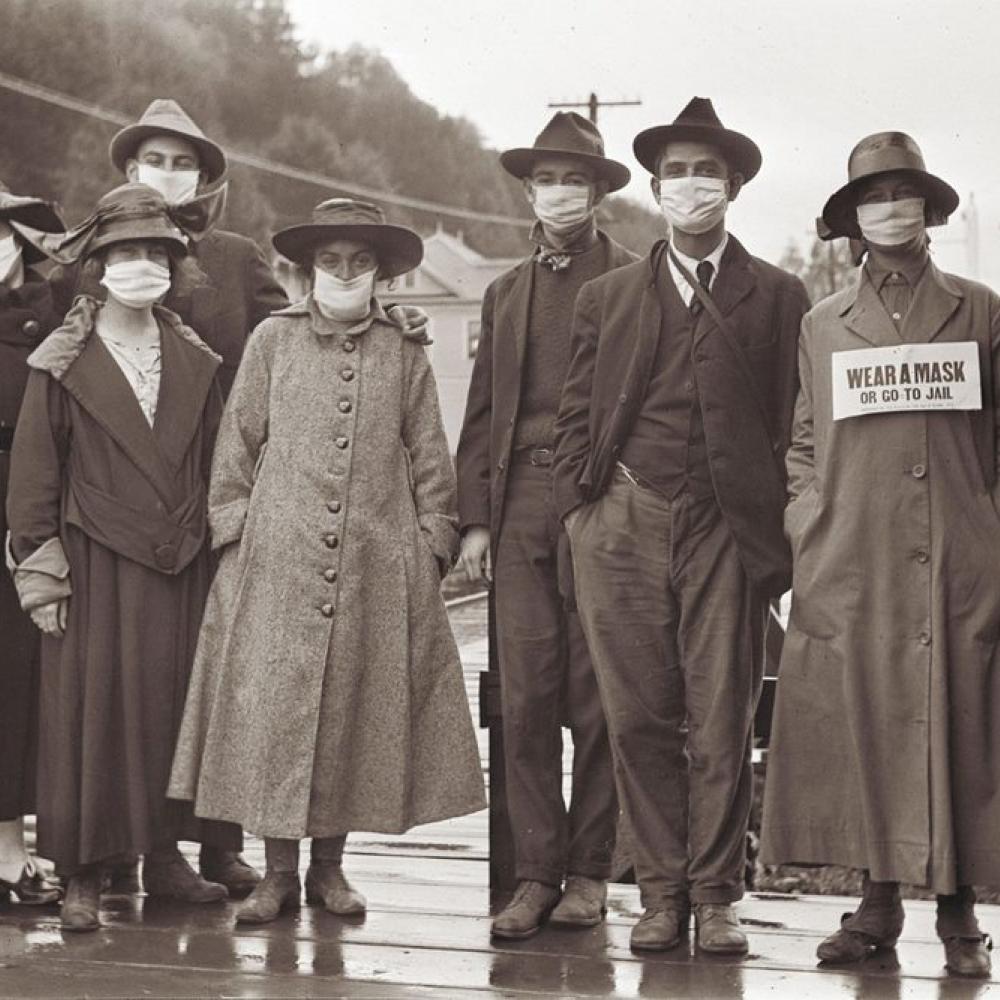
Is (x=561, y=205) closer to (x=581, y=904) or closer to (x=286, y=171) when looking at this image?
(x=581, y=904)

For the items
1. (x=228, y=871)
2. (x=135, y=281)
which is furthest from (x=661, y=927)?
(x=135, y=281)

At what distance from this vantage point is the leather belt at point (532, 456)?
507cm

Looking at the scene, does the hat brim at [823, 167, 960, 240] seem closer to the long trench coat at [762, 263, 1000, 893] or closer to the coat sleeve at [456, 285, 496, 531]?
the long trench coat at [762, 263, 1000, 893]

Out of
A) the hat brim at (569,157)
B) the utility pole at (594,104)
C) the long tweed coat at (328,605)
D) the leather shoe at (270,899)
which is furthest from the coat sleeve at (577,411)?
the utility pole at (594,104)

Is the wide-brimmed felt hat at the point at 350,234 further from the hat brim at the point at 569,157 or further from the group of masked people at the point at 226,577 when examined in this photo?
the hat brim at the point at 569,157

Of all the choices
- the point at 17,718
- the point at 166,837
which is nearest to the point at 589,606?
the point at 166,837

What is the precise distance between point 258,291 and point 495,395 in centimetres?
110

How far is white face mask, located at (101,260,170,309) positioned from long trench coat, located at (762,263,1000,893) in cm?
183

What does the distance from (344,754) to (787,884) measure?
4.72 meters

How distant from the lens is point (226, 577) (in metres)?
5.18

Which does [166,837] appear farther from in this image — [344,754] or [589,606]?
[589,606]

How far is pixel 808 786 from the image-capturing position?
4.60 meters

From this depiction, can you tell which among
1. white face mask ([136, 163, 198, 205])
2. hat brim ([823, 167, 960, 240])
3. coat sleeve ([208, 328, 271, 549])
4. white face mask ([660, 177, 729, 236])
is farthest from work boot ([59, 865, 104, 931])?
hat brim ([823, 167, 960, 240])

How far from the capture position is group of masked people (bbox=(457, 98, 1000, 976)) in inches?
175
